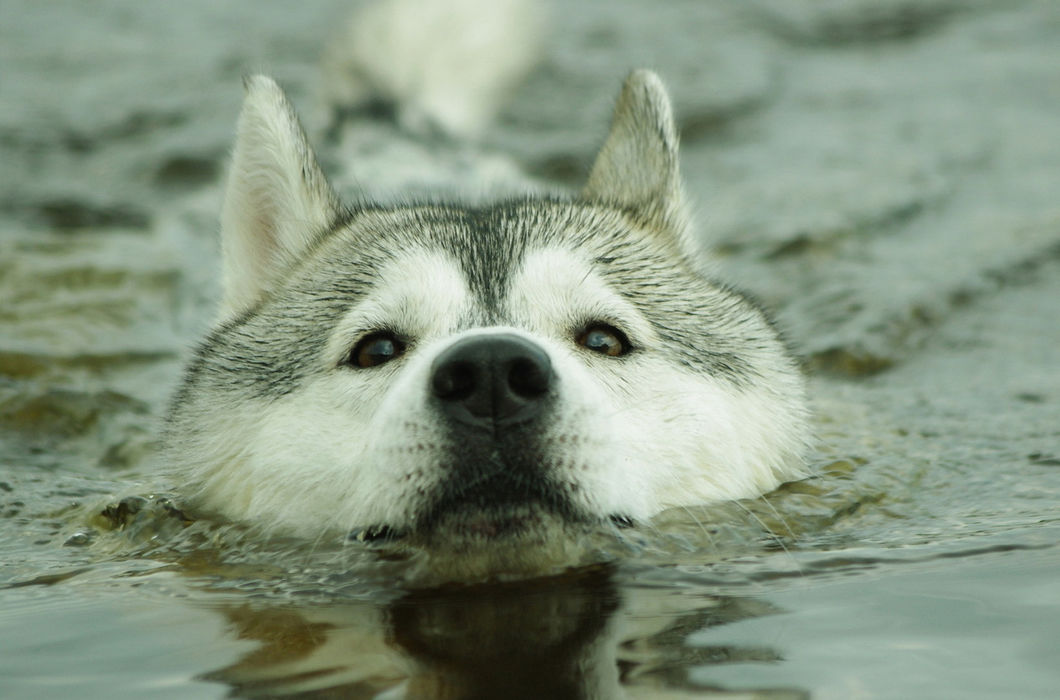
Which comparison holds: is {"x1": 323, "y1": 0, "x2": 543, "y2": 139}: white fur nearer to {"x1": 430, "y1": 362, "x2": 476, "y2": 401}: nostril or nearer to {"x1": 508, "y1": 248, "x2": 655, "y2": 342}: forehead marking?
{"x1": 508, "y1": 248, "x2": 655, "y2": 342}: forehead marking

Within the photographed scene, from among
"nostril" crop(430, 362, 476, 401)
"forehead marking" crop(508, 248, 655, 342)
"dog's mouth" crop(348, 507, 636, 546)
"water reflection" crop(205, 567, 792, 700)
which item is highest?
"forehead marking" crop(508, 248, 655, 342)

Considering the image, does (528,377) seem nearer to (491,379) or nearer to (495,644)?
(491,379)

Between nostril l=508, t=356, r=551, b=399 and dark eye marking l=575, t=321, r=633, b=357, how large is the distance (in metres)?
0.75

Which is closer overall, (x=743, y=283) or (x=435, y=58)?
(x=743, y=283)

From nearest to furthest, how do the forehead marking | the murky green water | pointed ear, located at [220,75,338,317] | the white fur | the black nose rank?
the murky green water → the black nose → the forehead marking → pointed ear, located at [220,75,338,317] → the white fur

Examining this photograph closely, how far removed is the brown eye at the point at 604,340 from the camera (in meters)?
3.77

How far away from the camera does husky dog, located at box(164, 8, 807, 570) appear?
9.94 ft

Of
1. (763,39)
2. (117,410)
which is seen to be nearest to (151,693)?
(117,410)

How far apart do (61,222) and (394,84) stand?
2.66 m

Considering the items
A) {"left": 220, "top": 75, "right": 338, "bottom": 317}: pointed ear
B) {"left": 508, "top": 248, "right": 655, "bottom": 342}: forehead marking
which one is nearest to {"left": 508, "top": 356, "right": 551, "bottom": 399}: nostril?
{"left": 508, "top": 248, "right": 655, "bottom": 342}: forehead marking

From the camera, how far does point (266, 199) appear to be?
465 cm

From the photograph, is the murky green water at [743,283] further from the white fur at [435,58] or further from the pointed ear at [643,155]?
the pointed ear at [643,155]

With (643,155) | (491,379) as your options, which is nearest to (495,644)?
(491,379)

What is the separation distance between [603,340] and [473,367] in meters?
0.94
